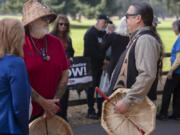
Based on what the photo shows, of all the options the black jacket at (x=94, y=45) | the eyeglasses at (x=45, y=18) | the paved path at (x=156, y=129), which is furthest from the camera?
the black jacket at (x=94, y=45)

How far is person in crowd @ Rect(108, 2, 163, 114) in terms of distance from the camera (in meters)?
2.91

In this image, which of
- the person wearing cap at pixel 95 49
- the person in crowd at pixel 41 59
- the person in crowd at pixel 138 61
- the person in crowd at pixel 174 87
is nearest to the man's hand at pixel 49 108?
the person in crowd at pixel 41 59

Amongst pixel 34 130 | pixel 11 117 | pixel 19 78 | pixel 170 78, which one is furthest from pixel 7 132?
pixel 170 78

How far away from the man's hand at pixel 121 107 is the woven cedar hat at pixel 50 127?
530mm

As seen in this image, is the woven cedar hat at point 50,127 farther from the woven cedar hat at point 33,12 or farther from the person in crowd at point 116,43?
the person in crowd at point 116,43

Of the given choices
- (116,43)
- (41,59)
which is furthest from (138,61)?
(116,43)

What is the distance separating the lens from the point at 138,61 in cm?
292

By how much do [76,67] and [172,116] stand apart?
7.22 ft

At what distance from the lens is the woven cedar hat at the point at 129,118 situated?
2.96 meters

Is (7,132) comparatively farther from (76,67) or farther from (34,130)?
(76,67)

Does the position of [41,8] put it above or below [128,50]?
above

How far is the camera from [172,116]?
6473 millimetres

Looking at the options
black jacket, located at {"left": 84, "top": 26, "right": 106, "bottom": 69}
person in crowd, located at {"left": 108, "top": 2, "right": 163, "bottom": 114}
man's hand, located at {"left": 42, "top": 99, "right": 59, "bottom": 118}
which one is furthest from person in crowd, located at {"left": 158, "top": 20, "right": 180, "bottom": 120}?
man's hand, located at {"left": 42, "top": 99, "right": 59, "bottom": 118}

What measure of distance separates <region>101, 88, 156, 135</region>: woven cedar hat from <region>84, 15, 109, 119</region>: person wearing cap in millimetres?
2940
